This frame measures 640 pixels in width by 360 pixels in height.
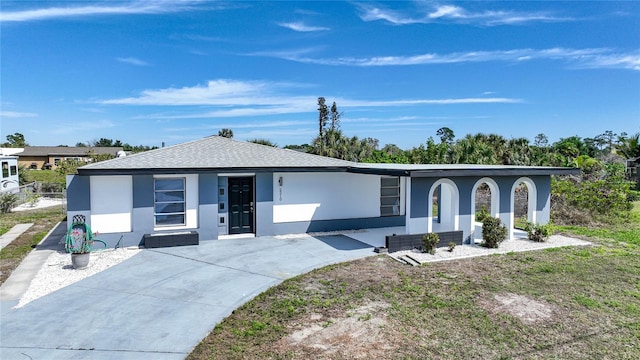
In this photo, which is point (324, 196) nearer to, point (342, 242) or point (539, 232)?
point (342, 242)

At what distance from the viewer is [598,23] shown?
19797 millimetres

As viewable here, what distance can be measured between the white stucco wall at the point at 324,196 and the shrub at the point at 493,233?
4491 millimetres

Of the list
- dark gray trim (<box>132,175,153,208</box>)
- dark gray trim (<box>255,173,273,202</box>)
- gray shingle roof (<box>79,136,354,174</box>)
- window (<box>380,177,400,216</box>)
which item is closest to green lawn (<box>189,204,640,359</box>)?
dark gray trim (<box>255,173,273,202</box>)

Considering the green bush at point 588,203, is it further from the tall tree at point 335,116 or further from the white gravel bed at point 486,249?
the tall tree at point 335,116

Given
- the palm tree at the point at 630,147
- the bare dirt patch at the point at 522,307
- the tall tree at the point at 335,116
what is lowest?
the bare dirt patch at the point at 522,307

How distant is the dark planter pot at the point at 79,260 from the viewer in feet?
30.3

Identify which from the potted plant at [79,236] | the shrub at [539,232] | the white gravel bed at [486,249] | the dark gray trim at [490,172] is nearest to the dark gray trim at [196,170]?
the potted plant at [79,236]

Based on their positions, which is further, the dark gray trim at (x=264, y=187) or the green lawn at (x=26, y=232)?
the dark gray trim at (x=264, y=187)

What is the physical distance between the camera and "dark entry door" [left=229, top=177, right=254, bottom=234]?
13.3 meters

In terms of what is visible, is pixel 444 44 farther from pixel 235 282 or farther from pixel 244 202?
pixel 235 282

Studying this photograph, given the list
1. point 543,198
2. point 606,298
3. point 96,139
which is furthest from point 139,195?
point 96,139

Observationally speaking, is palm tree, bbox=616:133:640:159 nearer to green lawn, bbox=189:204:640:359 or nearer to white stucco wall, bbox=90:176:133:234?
green lawn, bbox=189:204:640:359

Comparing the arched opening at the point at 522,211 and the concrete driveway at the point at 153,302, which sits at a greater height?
the arched opening at the point at 522,211

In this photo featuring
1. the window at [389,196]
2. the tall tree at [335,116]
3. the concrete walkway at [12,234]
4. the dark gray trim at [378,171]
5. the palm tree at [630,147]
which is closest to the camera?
the dark gray trim at [378,171]
